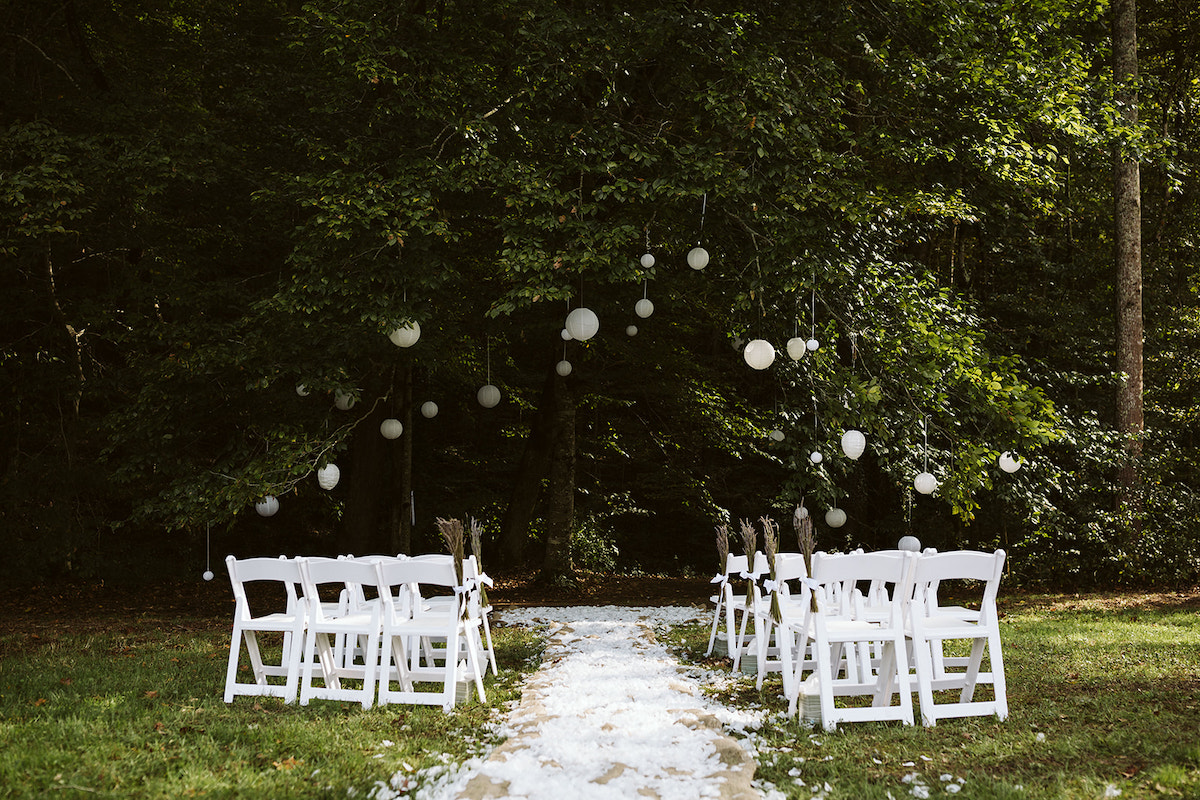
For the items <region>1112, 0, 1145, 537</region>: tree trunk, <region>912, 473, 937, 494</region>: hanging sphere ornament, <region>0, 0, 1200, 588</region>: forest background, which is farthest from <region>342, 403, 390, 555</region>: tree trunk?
<region>1112, 0, 1145, 537</region>: tree trunk

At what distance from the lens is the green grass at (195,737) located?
4160 millimetres

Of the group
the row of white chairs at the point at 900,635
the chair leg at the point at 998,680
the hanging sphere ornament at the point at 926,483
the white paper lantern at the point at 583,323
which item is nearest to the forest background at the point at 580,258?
the white paper lantern at the point at 583,323

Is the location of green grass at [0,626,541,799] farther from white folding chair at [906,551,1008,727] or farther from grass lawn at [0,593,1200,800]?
white folding chair at [906,551,1008,727]

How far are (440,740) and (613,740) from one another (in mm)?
930

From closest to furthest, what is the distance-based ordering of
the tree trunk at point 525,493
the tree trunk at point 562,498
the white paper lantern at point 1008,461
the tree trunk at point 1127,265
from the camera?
1. the white paper lantern at point 1008,461
2. the tree trunk at point 562,498
3. the tree trunk at point 1127,265
4. the tree trunk at point 525,493

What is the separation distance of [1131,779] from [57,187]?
10018mm

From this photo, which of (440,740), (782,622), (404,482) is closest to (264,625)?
(440,740)

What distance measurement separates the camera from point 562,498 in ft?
44.4

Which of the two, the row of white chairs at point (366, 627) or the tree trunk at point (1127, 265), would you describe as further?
the tree trunk at point (1127, 265)

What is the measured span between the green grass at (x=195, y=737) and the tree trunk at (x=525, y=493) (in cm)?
846

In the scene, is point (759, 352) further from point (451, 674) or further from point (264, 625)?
point (264, 625)

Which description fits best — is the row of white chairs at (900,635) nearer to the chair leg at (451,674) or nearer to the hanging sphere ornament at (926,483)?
the chair leg at (451,674)

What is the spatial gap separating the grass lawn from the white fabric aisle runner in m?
0.22

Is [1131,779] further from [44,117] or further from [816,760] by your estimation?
[44,117]
